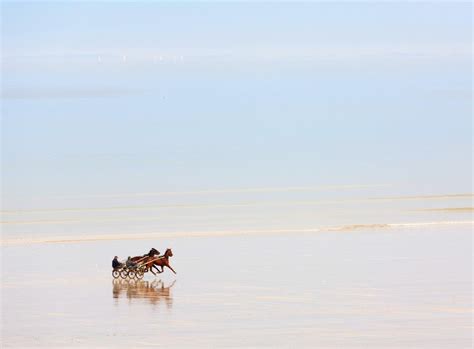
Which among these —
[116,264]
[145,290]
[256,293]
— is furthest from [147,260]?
[256,293]

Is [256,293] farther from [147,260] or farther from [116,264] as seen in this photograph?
[116,264]

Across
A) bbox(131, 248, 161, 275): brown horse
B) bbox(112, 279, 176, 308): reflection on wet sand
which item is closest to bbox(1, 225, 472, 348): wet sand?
bbox(112, 279, 176, 308): reflection on wet sand

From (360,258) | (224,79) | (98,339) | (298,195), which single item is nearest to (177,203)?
(298,195)

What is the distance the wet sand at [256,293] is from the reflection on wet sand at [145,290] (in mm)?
33

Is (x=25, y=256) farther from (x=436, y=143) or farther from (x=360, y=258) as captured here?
(x=436, y=143)

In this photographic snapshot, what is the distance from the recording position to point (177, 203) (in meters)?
31.4

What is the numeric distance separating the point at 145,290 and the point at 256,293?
1945mm

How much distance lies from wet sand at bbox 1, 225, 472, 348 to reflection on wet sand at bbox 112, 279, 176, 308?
0.03 m

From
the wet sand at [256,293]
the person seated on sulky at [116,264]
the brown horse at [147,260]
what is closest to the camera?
the wet sand at [256,293]

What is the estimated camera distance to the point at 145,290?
2039cm

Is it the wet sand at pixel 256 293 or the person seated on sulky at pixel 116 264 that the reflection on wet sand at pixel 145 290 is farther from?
A: the person seated on sulky at pixel 116 264

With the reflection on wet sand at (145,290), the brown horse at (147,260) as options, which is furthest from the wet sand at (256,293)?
Result: the brown horse at (147,260)

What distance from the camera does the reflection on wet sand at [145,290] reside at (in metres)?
19.5

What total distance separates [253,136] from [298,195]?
14.8 metres
